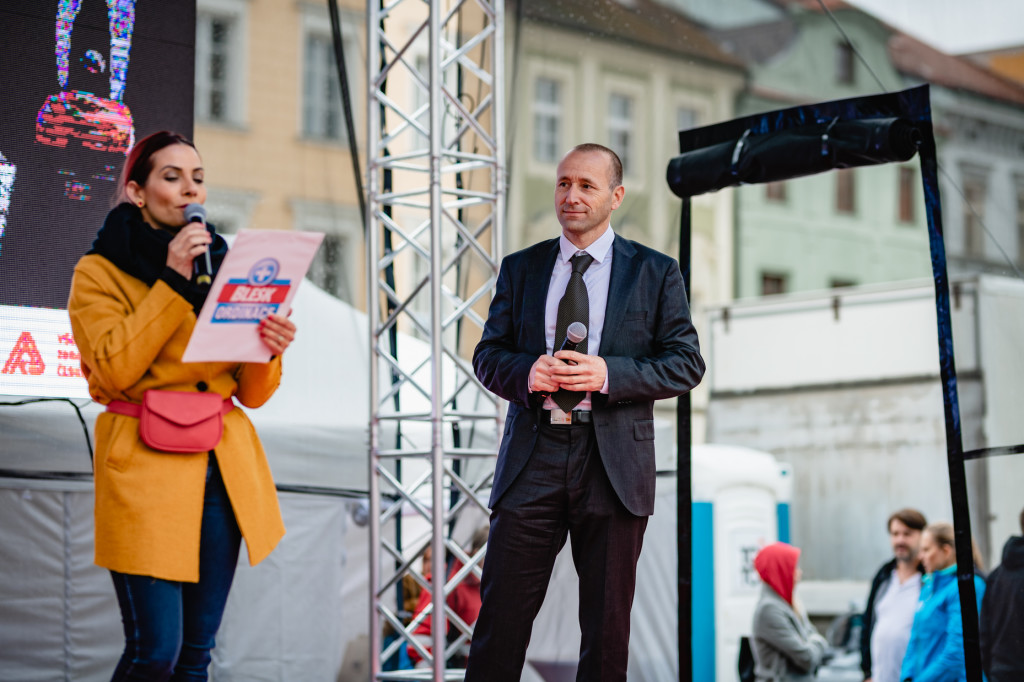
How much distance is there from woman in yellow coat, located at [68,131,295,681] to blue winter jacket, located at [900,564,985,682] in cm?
364

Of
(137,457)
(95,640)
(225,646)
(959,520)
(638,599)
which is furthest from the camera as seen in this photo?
(638,599)

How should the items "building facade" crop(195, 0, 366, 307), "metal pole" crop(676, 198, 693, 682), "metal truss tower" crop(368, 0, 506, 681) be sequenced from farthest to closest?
"building facade" crop(195, 0, 366, 307), "metal truss tower" crop(368, 0, 506, 681), "metal pole" crop(676, 198, 693, 682)

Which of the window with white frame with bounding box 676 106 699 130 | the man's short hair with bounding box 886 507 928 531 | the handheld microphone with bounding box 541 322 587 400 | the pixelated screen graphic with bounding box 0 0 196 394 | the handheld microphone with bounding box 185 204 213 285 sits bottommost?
the man's short hair with bounding box 886 507 928 531

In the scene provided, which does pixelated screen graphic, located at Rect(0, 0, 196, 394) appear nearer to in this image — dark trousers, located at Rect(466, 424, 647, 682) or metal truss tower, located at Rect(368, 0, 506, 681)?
metal truss tower, located at Rect(368, 0, 506, 681)

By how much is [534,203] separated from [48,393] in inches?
157

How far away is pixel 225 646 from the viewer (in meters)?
5.76

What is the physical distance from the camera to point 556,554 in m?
2.65

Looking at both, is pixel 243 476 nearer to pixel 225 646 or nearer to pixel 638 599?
pixel 225 646

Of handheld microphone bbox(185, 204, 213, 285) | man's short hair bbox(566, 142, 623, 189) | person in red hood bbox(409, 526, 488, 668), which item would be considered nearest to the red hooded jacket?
person in red hood bbox(409, 526, 488, 668)

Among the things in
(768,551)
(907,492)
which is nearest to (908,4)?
(768,551)

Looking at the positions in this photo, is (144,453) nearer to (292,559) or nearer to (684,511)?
(684,511)

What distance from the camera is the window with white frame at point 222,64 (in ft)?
23.7

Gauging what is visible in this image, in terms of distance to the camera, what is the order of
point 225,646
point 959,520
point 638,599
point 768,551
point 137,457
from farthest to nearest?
point 768,551 → point 638,599 → point 225,646 → point 959,520 → point 137,457

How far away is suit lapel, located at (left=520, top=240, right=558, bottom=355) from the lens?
9.16 feet
